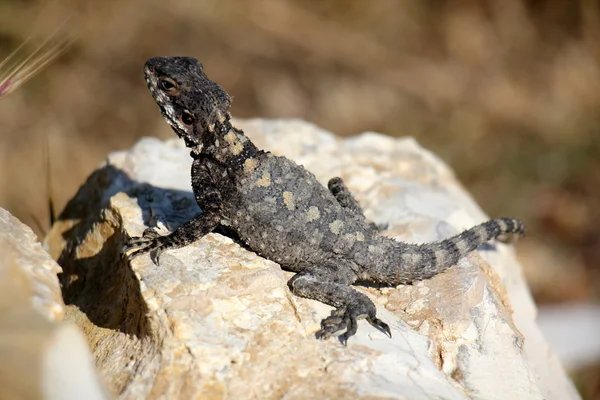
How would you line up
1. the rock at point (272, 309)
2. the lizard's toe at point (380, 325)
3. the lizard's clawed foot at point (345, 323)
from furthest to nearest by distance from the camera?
the lizard's toe at point (380, 325) < the lizard's clawed foot at point (345, 323) < the rock at point (272, 309)

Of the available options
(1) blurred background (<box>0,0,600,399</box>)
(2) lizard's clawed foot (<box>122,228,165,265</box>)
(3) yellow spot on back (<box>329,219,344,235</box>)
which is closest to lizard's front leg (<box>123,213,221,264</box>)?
(2) lizard's clawed foot (<box>122,228,165,265</box>)

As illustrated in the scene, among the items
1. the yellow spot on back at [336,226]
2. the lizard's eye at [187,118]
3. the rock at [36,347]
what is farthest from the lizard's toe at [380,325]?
the lizard's eye at [187,118]

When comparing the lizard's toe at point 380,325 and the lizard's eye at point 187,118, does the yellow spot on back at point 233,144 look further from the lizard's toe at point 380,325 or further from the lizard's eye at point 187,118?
the lizard's toe at point 380,325

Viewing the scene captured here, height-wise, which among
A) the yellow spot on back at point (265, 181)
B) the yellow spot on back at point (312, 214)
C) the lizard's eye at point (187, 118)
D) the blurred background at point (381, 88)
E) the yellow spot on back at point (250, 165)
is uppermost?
the blurred background at point (381, 88)

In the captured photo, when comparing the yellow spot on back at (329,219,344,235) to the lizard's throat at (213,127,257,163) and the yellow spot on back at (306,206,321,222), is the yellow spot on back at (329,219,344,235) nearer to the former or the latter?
the yellow spot on back at (306,206,321,222)

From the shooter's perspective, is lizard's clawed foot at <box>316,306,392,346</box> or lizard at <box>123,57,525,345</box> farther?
lizard at <box>123,57,525,345</box>

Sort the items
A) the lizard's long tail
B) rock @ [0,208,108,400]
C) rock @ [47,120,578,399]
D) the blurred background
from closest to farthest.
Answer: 1. rock @ [0,208,108,400]
2. rock @ [47,120,578,399]
3. the lizard's long tail
4. the blurred background

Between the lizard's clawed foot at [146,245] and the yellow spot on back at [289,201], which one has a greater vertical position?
the yellow spot on back at [289,201]
